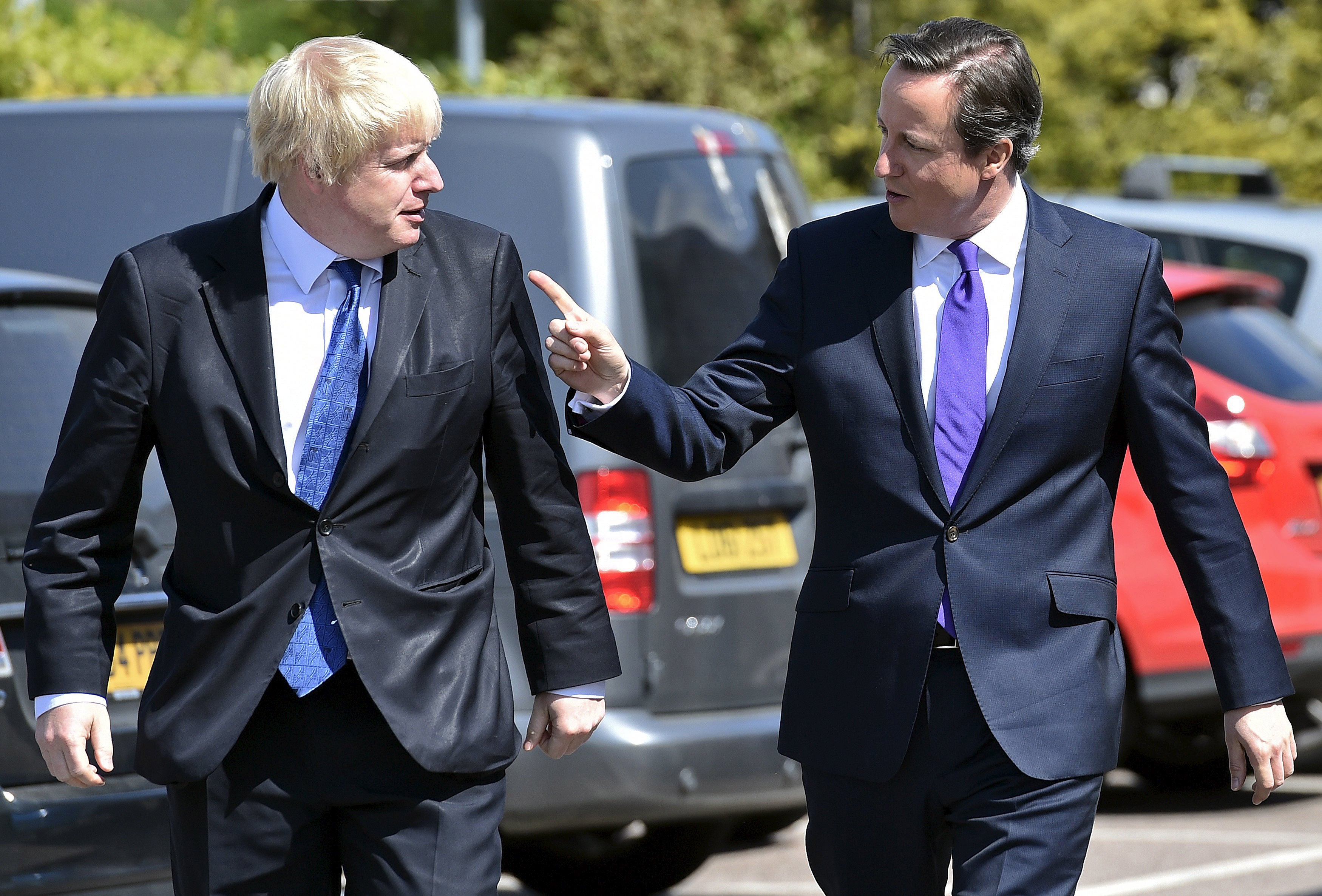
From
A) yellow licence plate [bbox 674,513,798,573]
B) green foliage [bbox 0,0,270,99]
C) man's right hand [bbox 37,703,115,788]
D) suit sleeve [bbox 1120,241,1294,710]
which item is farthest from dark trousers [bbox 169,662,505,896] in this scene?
green foliage [bbox 0,0,270,99]

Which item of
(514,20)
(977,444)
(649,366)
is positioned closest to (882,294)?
(977,444)

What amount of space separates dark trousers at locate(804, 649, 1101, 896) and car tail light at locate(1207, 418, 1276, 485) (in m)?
3.84

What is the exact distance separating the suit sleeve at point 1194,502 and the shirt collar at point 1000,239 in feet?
0.73

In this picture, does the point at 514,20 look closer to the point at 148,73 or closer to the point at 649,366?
the point at 148,73

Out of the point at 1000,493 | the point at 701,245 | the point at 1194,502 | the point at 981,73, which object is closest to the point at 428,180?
the point at 981,73

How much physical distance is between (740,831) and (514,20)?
23318 millimetres

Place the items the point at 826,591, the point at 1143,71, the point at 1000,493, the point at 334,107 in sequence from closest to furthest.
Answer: the point at 334,107, the point at 1000,493, the point at 826,591, the point at 1143,71

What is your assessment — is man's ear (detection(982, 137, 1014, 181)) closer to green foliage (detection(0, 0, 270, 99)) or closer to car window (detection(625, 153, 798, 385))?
car window (detection(625, 153, 798, 385))

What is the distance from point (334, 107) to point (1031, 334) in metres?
1.18

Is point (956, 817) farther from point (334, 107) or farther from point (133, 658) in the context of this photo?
point (133, 658)

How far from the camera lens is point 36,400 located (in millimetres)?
3900

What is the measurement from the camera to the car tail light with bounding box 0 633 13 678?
3553 millimetres

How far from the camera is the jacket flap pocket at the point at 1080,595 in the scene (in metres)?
3.02

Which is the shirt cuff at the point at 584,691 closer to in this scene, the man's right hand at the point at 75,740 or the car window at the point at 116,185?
the man's right hand at the point at 75,740
